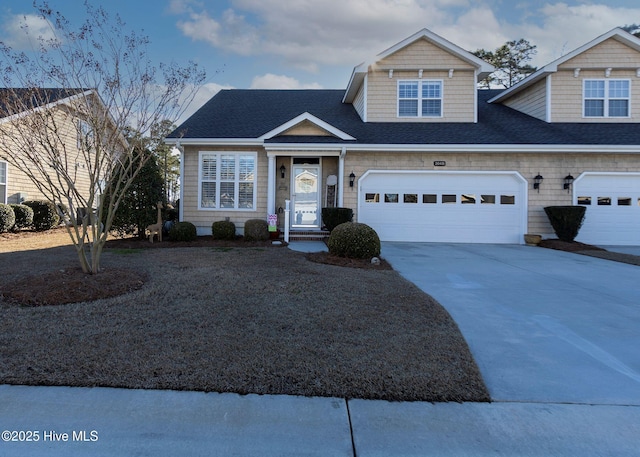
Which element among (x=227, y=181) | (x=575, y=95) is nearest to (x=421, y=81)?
(x=575, y=95)

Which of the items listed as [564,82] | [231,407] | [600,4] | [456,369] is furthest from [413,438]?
[600,4]

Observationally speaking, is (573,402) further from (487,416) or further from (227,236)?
(227,236)

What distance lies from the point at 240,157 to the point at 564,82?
11.7 meters

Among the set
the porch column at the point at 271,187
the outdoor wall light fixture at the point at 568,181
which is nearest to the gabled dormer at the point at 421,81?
the outdoor wall light fixture at the point at 568,181

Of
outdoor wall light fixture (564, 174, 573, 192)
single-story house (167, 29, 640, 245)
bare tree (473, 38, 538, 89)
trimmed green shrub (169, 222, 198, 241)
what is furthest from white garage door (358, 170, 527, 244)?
bare tree (473, 38, 538, 89)

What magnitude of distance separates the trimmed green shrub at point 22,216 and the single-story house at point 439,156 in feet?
19.3

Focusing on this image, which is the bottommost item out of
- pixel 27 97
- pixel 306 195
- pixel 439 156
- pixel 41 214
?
pixel 41 214

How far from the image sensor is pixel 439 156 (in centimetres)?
1145

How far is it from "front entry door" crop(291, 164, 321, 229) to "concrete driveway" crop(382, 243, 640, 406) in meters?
4.76

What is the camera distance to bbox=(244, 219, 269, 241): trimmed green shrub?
10617mm

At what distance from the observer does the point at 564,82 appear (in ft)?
40.3

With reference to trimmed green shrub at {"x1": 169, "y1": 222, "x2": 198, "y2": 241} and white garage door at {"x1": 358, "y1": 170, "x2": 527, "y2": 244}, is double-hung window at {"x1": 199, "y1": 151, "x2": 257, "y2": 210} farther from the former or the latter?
white garage door at {"x1": 358, "y1": 170, "x2": 527, "y2": 244}

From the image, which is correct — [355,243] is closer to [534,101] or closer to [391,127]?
[391,127]

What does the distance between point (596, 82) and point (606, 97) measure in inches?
25.1
